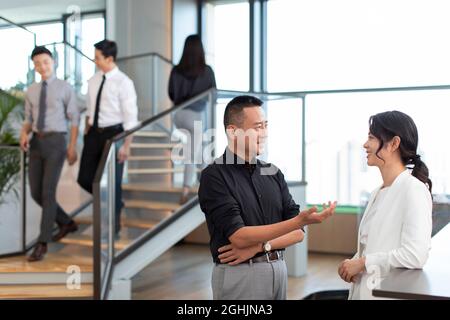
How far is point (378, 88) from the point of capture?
5.95m

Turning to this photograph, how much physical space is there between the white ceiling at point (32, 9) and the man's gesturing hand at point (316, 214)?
1841 mm

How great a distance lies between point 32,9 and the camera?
322 cm

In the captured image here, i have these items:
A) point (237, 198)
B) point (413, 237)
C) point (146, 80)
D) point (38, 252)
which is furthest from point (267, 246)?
point (146, 80)

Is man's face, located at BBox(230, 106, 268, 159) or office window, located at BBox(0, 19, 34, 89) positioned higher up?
office window, located at BBox(0, 19, 34, 89)

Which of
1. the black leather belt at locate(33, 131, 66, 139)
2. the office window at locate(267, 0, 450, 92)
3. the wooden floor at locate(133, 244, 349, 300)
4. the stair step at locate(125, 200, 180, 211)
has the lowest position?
the wooden floor at locate(133, 244, 349, 300)

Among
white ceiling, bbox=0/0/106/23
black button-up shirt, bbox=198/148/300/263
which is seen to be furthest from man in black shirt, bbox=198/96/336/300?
Result: white ceiling, bbox=0/0/106/23

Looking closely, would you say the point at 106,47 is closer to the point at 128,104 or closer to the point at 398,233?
the point at 128,104

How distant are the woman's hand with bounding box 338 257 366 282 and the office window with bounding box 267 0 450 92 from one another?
4.72 metres

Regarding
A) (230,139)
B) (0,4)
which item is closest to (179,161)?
(0,4)

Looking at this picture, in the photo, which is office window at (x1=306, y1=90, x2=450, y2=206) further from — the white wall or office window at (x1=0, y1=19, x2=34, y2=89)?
office window at (x1=0, y1=19, x2=34, y2=89)

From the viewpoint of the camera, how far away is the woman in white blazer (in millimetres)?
1567
